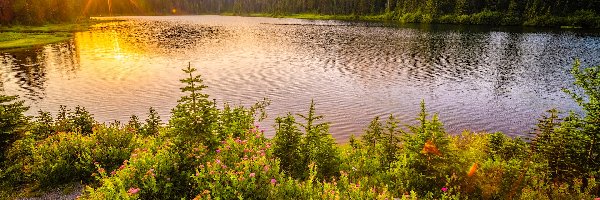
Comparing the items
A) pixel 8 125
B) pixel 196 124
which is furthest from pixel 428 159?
pixel 8 125

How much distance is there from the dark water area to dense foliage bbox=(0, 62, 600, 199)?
10.4 meters

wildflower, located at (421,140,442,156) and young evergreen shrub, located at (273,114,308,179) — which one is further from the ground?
wildflower, located at (421,140,442,156)

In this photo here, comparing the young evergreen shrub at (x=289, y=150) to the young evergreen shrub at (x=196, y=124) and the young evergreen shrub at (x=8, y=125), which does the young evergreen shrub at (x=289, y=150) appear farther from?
the young evergreen shrub at (x=8, y=125)

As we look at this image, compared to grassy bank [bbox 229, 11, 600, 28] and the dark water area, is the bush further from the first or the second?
grassy bank [bbox 229, 11, 600, 28]

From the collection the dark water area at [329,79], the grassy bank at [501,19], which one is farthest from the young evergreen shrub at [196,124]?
the grassy bank at [501,19]

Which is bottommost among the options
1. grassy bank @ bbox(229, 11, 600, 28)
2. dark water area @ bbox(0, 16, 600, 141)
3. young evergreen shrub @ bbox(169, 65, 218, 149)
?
dark water area @ bbox(0, 16, 600, 141)

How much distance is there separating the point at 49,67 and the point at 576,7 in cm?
15858

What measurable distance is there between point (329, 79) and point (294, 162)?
95.0ft

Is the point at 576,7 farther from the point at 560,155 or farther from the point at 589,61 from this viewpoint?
the point at 560,155

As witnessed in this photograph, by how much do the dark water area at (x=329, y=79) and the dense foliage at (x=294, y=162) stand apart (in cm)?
1043

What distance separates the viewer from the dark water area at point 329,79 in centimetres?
3006

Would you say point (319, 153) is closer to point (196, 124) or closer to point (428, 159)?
point (428, 159)

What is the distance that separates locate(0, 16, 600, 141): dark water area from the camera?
30062 millimetres

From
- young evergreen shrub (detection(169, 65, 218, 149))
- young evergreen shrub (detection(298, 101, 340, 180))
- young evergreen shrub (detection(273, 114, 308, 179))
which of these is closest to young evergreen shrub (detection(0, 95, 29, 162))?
young evergreen shrub (detection(169, 65, 218, 149))
